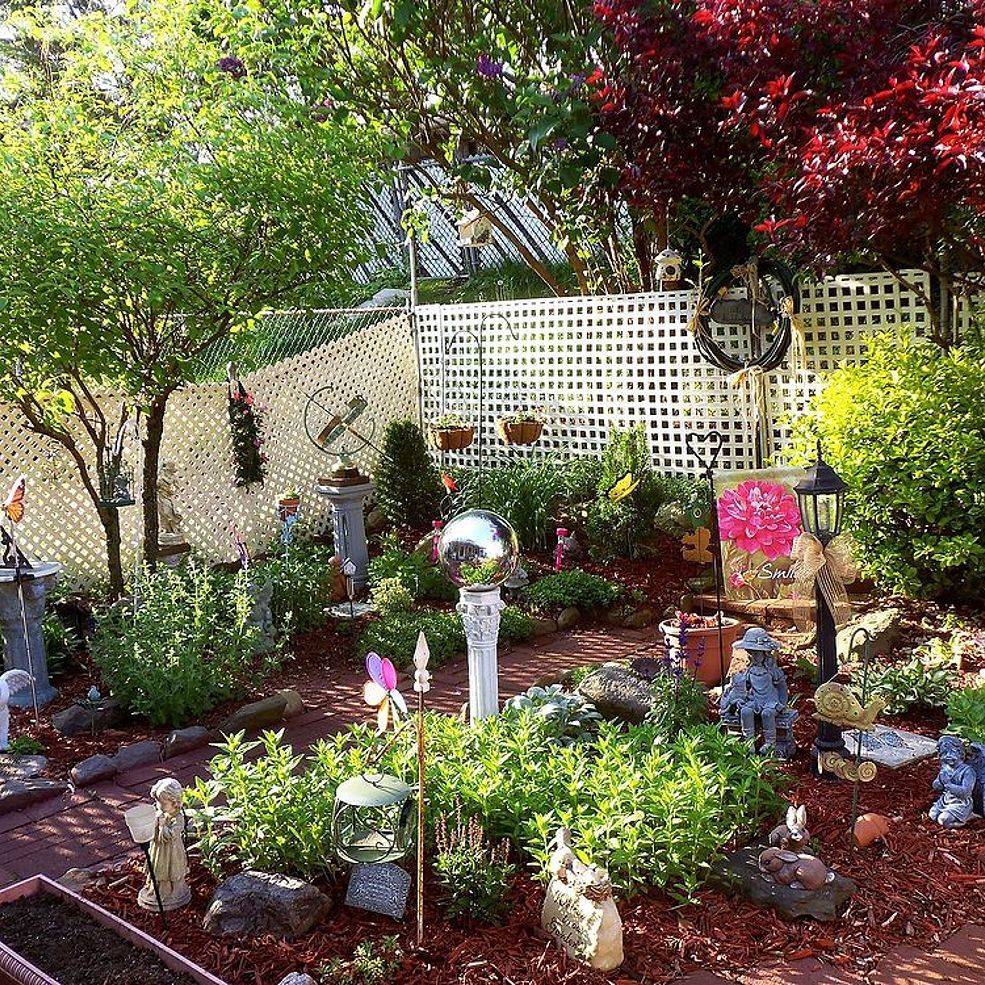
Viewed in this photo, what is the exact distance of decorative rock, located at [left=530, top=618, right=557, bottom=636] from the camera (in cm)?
699

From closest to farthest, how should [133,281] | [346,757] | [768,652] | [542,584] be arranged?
[346,757] → [768,652] → [133,281] → [542,584]

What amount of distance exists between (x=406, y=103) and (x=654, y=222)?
239cm

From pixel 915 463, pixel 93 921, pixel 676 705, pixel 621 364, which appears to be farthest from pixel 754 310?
pixel 93 921

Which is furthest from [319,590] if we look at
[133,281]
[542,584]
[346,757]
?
[346,757]

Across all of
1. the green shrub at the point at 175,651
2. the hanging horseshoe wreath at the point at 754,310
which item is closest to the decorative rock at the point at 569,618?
the green shrub at the point at 175,651

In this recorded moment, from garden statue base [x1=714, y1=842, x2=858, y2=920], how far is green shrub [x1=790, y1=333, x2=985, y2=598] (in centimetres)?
291

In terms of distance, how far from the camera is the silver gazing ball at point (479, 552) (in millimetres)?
4594

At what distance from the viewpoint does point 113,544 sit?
23.0 ft

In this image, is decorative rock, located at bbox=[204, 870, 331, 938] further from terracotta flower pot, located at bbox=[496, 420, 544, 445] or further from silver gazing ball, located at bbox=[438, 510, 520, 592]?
terracotta flower pot, located at bbox=[496, 420, 544, 445]

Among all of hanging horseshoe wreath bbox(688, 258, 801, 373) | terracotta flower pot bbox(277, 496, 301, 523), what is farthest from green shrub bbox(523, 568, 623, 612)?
terracotta flower pot bbox(277, 496, 301, 523)

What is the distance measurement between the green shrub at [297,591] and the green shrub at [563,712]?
2.18m

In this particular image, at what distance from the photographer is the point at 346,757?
4.12 meters

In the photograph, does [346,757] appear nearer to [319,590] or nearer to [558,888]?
[558,888]

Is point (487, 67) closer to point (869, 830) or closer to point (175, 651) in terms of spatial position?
point (175, 651)
